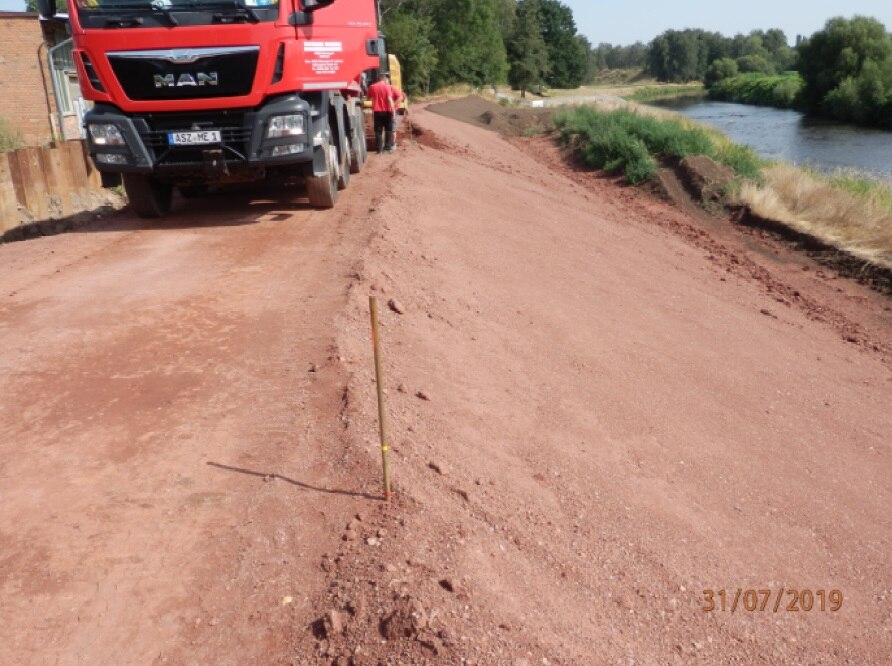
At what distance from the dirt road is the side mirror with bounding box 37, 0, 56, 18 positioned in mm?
2566

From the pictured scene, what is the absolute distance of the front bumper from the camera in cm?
877

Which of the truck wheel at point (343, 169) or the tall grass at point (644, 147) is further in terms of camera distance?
the tall grass at point (644, 147)

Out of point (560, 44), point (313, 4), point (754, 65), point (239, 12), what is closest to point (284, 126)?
point (239, 12)

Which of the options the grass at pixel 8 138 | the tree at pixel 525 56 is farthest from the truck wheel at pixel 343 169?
the tree at pixel 525 56

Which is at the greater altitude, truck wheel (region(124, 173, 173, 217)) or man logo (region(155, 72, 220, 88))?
man logo (region(155, 72, 220, 88))

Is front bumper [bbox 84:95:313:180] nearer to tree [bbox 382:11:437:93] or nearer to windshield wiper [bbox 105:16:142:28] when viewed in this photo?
windshield wiper [bbox 105:16:142:28]

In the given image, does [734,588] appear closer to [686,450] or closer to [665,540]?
[665,540]

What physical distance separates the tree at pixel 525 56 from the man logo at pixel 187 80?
6800cm

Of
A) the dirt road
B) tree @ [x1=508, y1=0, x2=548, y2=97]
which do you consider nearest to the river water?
the dirt road

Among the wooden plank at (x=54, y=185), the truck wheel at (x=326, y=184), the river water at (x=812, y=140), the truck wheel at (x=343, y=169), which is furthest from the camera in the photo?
the river water at (x=812, y=140)

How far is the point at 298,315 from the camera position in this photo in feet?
21.1

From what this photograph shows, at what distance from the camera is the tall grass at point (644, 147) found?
20.7m

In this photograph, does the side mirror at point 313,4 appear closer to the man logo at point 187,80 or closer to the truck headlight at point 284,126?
the truck headlight at point 284,126
